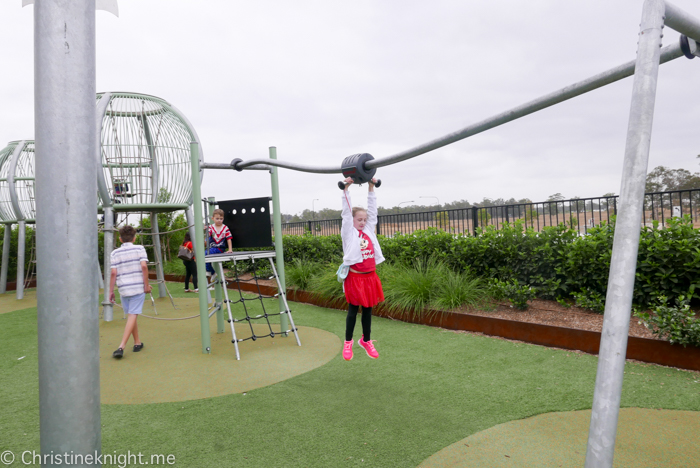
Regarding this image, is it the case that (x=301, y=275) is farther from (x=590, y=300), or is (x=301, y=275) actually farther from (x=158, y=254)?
(x=590, y=300)

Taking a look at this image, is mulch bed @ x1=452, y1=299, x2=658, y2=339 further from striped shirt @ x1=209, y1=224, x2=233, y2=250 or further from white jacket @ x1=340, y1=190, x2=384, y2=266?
striped shirt @ x1=209, y1=224, x2=233, y2=250

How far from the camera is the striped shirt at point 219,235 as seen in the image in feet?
21.9

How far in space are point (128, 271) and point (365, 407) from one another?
3.70m

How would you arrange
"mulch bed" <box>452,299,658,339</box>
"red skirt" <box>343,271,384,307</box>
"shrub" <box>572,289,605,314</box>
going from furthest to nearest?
"shrub" <box>572,289,605,314</box> → "mulch bed" <box>452,299,658,339</box> → "red skirt" <box>343,271,384,307</box>

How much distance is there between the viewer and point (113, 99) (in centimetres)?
828

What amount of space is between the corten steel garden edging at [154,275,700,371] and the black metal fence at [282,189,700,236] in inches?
74.4

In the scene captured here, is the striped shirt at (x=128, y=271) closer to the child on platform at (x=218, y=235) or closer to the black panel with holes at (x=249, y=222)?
the child on platform at (x=218, y=235)

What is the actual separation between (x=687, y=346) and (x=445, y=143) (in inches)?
154

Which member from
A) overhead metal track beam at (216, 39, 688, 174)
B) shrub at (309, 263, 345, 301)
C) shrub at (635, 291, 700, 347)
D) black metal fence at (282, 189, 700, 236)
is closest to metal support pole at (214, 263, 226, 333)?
shrub at (309, 263, 345, 301)

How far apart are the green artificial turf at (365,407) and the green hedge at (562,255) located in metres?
1.39

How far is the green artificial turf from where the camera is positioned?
3006mm

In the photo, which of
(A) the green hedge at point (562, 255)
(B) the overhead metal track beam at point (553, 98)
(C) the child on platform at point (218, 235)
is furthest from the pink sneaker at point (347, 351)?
(A) the green hedge at point (562, 255)

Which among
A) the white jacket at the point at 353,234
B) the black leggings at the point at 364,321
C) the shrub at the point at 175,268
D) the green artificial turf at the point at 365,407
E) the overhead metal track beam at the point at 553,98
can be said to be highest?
the overhead metal track beam at the point at 553,98

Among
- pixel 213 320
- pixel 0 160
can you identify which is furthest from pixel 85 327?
pixel 0 160
